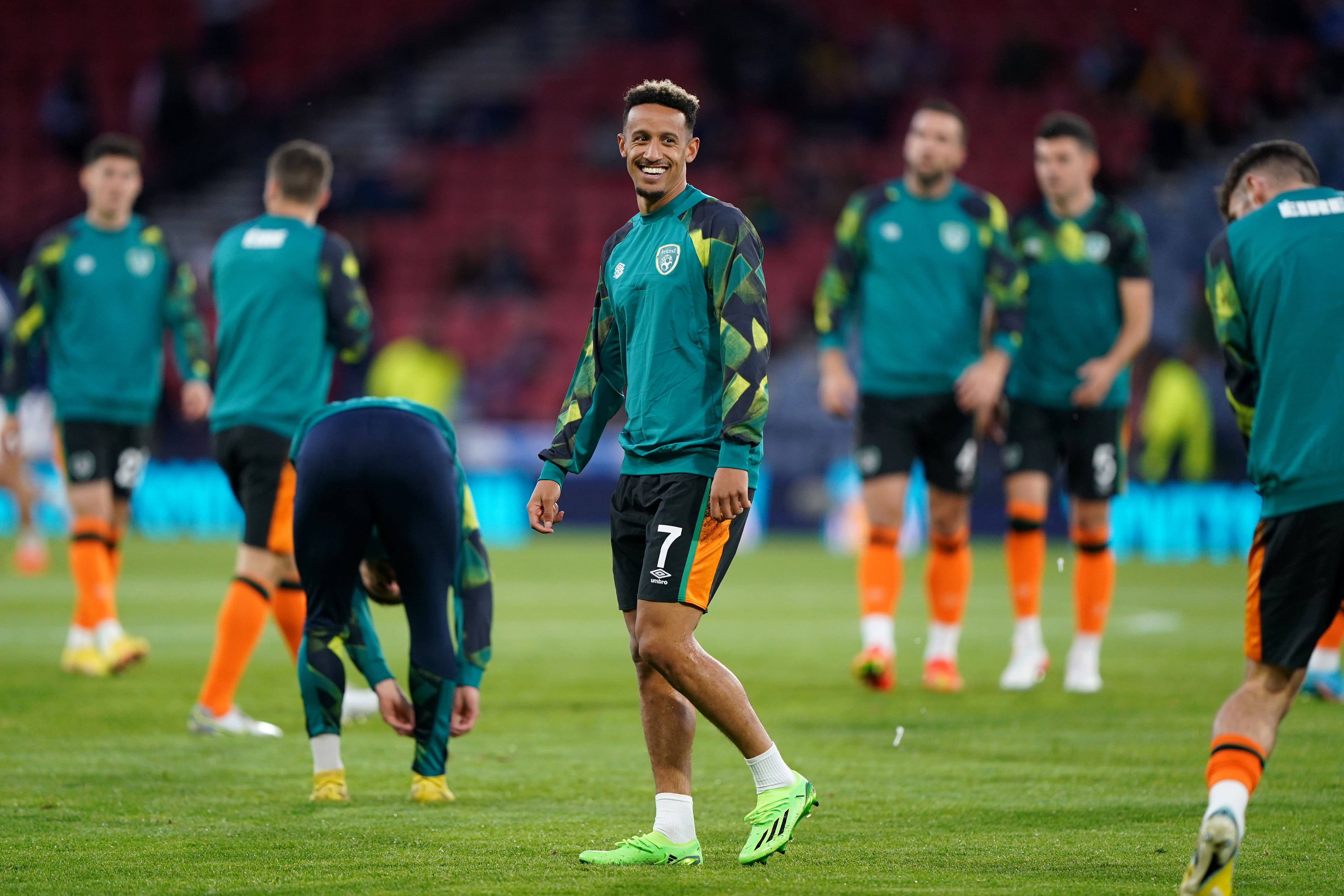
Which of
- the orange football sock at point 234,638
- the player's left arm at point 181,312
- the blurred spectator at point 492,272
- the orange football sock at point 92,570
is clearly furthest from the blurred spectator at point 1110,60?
the orange football sock at point 234,638

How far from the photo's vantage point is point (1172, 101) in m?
24.5

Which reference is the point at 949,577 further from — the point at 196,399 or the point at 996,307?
the point at 196,399

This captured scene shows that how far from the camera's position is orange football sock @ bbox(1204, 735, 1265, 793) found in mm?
4145

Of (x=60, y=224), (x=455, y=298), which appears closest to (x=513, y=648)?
(x=455, y=298)

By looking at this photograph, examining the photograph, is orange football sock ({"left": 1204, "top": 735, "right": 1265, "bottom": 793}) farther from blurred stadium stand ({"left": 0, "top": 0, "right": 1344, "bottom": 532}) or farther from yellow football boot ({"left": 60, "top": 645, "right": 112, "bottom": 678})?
blurred stadium stand ({"left": 0, "top": 0, "right": 1344, "bottom": 532})

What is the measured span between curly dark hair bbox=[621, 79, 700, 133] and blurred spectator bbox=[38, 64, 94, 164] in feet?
74.0

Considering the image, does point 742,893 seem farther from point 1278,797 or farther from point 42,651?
point 42,651

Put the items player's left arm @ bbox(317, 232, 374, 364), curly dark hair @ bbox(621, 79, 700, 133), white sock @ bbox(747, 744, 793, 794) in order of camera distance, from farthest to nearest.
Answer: player's left arm @ bbox(317, 232, 374, 364), curly dark hair @ bbox(621, 79, 700, 133), white sock @ bbox(747, 744, 793, 794)

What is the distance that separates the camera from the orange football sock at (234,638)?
276 inches

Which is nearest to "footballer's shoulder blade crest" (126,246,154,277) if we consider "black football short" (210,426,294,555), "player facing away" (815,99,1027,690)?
"black football short" (210,426,294,555)

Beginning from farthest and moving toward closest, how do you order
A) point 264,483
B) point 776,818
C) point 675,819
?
point 264,483, point 675,819, point 776,818

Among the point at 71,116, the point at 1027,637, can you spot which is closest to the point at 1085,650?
the point at 1027,637

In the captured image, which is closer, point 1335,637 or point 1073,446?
point 1335,637

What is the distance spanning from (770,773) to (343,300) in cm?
349
